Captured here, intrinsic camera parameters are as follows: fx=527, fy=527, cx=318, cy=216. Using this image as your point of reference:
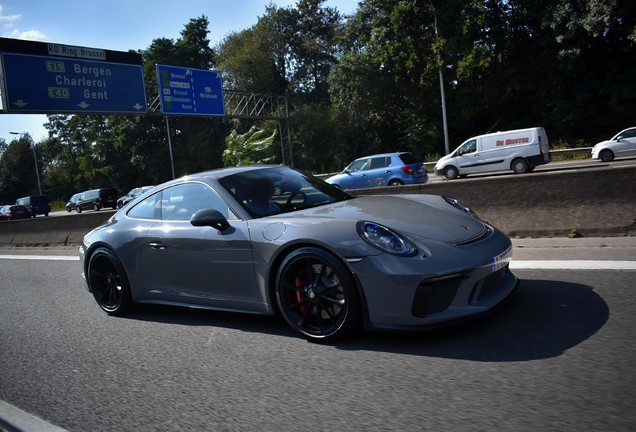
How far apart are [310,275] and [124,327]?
7.13 feet

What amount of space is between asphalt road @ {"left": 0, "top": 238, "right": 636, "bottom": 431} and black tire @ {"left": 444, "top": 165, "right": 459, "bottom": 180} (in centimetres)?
1784

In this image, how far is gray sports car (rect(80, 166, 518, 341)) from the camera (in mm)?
3340

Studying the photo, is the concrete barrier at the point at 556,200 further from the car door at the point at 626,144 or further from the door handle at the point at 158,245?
the car door at the point at 626,144

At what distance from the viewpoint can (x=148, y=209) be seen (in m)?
5.14

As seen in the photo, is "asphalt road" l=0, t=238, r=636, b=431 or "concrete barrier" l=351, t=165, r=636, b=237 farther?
"concrete barrier" l=351, t=165, r=636, b=237

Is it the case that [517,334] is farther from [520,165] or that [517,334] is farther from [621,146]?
[621,146]

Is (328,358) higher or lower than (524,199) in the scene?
lower

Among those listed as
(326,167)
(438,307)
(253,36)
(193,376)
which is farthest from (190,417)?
(253,36)

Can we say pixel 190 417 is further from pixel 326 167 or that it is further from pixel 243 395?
pixel 326 167

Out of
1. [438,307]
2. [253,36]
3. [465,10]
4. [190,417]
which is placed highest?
[253,36]

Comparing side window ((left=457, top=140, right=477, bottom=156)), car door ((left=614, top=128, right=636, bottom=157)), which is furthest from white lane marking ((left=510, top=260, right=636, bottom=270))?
car door ((left=614, top=128, right=636, bottom=157))

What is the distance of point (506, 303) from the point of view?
400 cm

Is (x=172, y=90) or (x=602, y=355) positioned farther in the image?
(x=172, y=90)

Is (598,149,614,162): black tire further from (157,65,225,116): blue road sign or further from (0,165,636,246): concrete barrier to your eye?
(157,65,225,116): blue road sign
